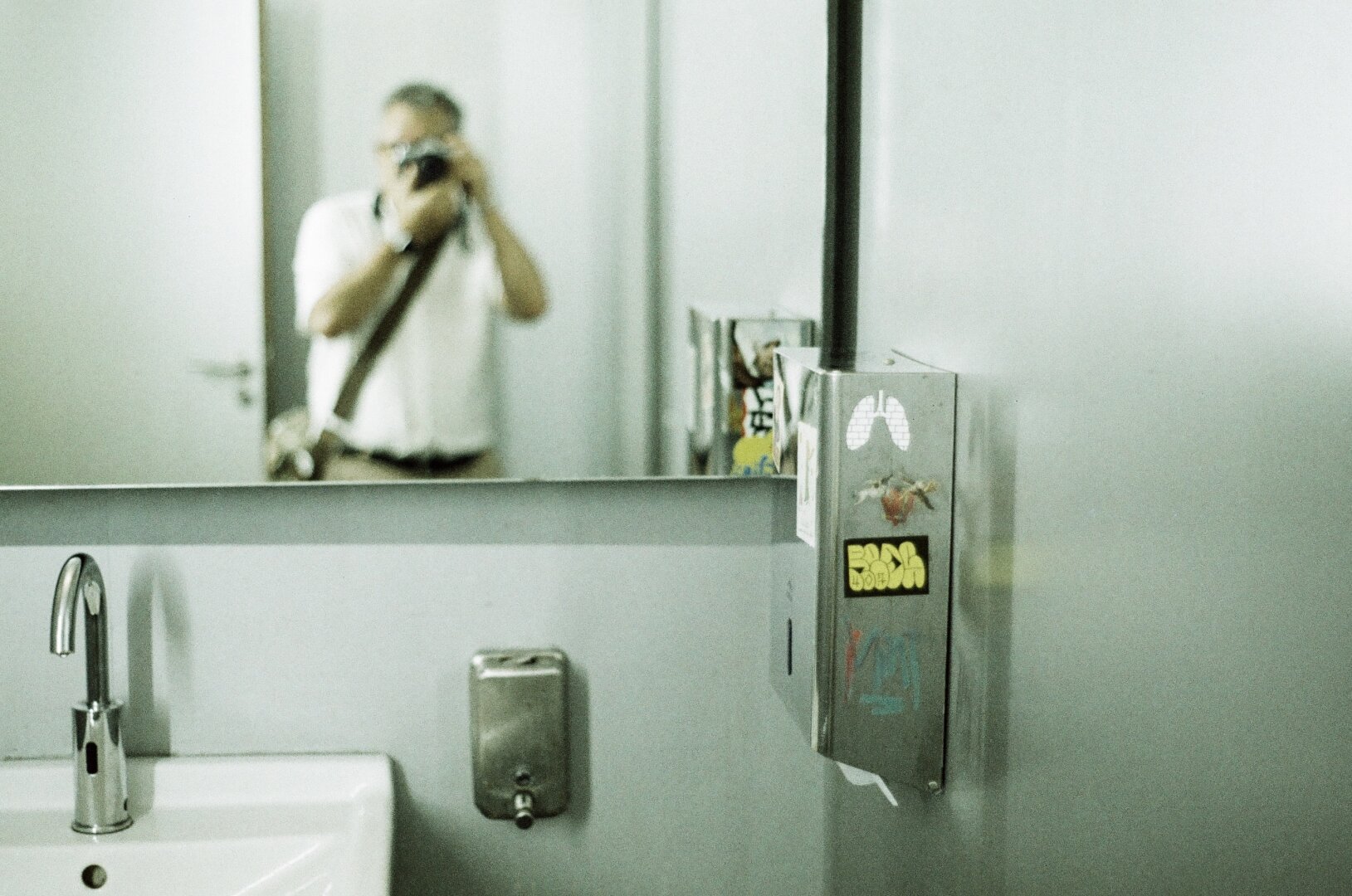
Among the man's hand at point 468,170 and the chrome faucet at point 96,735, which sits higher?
the man's hand at point 468,170

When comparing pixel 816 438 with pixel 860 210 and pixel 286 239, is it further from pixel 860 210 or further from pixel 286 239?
pixel 286 239

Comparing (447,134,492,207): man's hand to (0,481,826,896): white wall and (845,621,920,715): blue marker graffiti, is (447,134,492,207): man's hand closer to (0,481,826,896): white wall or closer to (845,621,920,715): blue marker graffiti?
(0,481,826,896): white wall

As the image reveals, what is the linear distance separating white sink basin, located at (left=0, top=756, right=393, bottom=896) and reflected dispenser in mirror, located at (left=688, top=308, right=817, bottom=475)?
1.39 ft

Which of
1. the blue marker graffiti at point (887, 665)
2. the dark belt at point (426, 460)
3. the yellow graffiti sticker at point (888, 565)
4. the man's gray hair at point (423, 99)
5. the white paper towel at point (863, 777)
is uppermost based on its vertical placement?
the man's gray hair at point (423, 99)

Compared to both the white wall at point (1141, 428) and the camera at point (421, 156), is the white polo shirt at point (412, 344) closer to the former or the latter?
the camera at point (421, 156)

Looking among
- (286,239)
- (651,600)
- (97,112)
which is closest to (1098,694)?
(651,600)

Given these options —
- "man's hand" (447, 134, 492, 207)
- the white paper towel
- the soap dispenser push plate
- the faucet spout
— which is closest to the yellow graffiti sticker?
the white paper towel

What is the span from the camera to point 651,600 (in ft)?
4.08

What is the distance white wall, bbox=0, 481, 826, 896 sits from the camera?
47.4 inches

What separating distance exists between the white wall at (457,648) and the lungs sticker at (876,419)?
259mm

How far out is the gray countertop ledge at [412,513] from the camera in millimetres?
1193

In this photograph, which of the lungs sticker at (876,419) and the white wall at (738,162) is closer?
the lungs sticker at (876,419)

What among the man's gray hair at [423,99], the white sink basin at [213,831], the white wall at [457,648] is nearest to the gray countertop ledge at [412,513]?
the white wall at [457,648]

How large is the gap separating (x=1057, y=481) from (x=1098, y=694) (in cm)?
13
